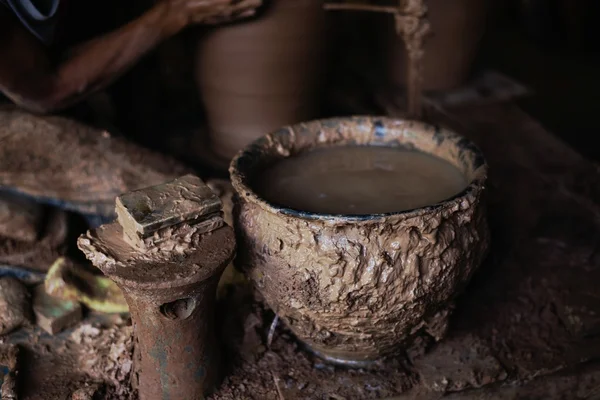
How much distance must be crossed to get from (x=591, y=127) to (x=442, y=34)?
4.14 ft

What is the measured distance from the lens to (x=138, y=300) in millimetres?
1479

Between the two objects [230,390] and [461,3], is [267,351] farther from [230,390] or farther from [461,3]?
[461,3]

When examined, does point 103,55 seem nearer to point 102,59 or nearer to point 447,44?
point 102,59

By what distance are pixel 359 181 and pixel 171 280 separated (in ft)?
2.02

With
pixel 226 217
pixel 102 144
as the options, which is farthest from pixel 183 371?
pixel 102 144

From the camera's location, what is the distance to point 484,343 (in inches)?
73.4

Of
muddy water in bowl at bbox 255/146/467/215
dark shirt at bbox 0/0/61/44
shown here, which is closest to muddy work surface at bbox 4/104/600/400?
muddy water in bowl at bbox 255/146/467/215

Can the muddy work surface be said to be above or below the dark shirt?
below

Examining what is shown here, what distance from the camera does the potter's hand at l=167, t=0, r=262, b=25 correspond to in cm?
220

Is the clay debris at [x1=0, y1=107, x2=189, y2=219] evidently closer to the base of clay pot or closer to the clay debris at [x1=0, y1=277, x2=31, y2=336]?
the clay debris at [x1=0, y1=277, x2=31, y2=336]

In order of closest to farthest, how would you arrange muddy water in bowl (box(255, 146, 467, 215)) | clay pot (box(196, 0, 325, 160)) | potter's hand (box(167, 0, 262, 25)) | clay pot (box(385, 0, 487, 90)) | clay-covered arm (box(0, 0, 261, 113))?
1. muddy water in bowl (box(255, 146, 467, 215))
2. clay-covered arm (box(0, 0, 261, 113))
3. potter's hand (box(167, 0, 262, 25))
4. clay pot (box(196, 0, 325, 160))
5. clay pot (box(385, 0, 487, 90))

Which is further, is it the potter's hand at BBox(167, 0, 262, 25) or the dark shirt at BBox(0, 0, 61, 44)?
the potter's hand at BBox(167, 0, 262, 25)

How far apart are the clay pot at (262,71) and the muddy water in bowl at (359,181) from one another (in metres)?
0.57

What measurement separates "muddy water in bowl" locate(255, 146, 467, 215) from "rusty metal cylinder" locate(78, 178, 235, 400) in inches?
9.1
